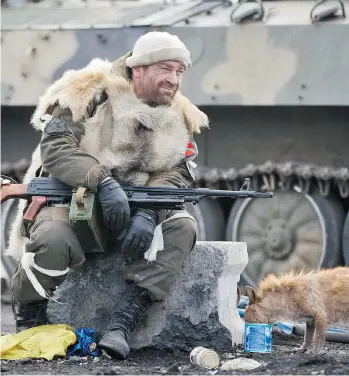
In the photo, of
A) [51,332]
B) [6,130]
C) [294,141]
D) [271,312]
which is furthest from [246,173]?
[51,332]

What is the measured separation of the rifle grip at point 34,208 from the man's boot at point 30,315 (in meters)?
0.56

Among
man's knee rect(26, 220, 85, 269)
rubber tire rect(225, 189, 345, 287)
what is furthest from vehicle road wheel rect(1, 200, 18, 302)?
man's knee rect(26, 220, 85, 269)

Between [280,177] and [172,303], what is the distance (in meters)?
4.98

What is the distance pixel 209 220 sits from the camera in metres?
12.1

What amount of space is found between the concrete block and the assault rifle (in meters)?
0.30

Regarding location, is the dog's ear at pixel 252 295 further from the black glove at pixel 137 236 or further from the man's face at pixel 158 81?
the man's face at pixel 158 81

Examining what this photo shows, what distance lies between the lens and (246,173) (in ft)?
39.0

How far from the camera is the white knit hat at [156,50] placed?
6812 mm

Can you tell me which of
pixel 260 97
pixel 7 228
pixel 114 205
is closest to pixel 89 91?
pixel 114 205

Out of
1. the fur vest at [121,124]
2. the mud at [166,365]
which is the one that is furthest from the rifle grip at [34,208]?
the mud at [166,365]

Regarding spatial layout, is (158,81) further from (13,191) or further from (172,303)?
(172,303)

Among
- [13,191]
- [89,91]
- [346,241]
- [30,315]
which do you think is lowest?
[30,315]

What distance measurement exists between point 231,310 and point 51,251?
132cm

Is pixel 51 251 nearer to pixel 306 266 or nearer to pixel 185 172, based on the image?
pixel 185 172
